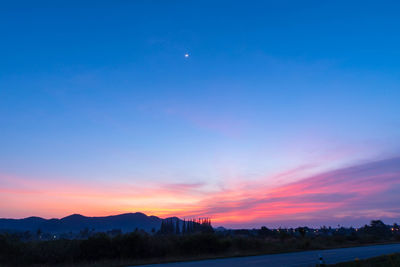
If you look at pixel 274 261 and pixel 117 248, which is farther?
pixel 117 248

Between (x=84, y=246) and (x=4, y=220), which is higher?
(x=4, y=220)

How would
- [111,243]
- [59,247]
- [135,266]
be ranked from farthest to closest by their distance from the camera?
[111,243]
[59,247]
[135,266]

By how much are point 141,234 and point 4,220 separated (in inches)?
6717

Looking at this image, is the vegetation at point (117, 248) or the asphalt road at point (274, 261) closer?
the asphalt road at point (274, 261)

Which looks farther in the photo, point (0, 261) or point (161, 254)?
point (161, 254)

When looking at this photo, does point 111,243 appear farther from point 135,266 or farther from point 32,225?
point 32,225

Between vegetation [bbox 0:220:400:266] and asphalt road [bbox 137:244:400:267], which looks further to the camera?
vegetation [bbox 0:220:400:266]

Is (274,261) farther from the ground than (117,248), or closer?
closer

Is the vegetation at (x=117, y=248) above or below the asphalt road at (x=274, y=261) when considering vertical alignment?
above

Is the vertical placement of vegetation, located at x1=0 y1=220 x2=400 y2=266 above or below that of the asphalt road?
above

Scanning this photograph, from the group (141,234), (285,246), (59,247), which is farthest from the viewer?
(285,246)

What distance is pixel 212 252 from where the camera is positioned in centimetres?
3244

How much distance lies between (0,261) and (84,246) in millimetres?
5867

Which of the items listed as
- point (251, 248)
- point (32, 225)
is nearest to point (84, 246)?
point (251, 248)
